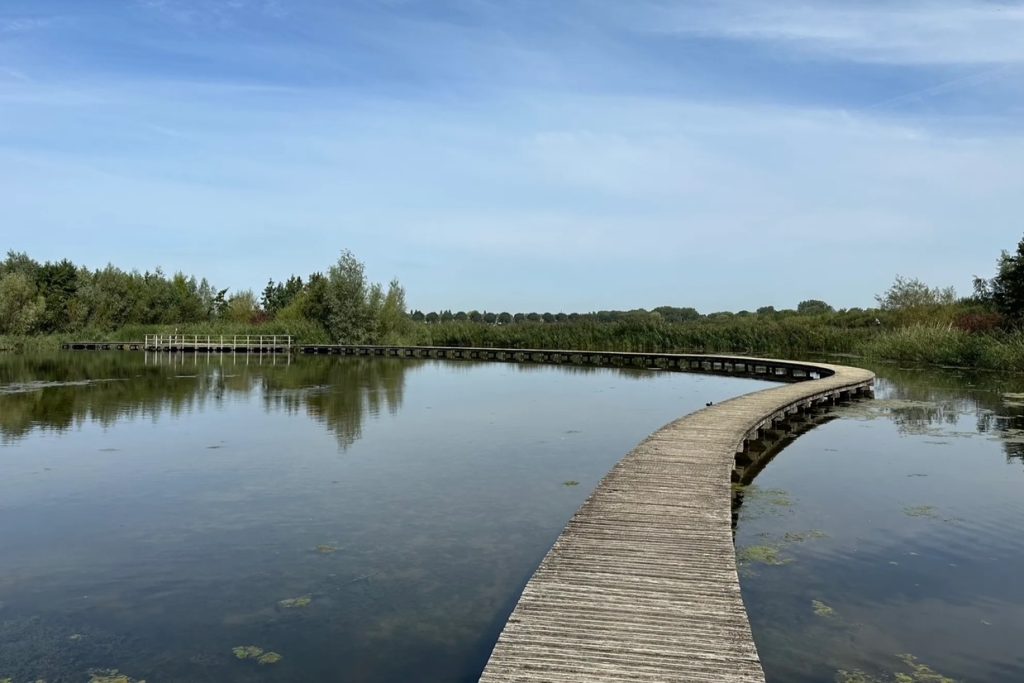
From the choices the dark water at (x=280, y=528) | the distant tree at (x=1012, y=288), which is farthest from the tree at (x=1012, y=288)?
the dark water at (x=280, y=528)

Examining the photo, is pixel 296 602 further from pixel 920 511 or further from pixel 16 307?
pixel 16 307

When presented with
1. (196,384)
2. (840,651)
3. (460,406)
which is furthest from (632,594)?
(196,384)

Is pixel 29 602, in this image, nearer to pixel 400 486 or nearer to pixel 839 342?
pixel 400 486

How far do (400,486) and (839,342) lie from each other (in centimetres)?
3242

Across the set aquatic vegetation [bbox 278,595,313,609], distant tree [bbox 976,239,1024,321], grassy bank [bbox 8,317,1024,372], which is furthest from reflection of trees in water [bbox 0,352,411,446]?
distant tree [bbox 976,239,1024,321]

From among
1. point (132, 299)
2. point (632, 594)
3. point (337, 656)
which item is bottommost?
point (337, 656)

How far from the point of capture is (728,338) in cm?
3812

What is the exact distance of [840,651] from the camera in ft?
17.3

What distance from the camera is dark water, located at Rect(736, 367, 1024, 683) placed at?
5230mm

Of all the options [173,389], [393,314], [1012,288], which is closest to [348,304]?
[393,314]

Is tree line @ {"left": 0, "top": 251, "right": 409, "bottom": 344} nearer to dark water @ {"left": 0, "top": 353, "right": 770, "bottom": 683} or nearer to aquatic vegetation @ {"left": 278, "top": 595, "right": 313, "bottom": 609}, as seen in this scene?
dark water @ {"left": 0, "top": 353, "right": 770, "bottom": 683}

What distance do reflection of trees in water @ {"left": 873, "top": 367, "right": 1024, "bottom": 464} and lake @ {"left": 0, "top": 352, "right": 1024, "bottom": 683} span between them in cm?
16

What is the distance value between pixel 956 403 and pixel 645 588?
16116mm

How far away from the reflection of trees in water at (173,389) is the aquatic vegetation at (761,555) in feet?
24.2
